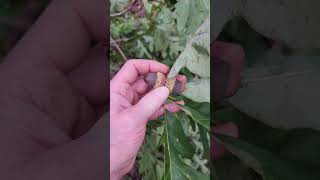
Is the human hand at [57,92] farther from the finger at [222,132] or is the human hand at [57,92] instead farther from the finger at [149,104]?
the finger at [222,132]

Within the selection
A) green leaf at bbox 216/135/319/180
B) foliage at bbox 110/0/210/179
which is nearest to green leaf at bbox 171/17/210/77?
foliage at bbox 110/0/210/179

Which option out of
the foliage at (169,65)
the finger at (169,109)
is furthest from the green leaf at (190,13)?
the finger at (169,109)

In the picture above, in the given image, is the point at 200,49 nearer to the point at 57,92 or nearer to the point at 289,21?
the point at 289,21

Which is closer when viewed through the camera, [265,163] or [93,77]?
[265,163]

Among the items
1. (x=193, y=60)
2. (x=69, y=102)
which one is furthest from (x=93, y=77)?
(x=193, y=60)

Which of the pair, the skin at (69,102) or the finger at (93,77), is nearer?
the skin at (69,102)

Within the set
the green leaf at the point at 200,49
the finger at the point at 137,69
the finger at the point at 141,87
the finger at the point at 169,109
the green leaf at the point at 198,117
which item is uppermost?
the green leaf at the point at 200,49

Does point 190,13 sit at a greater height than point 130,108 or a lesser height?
greater
